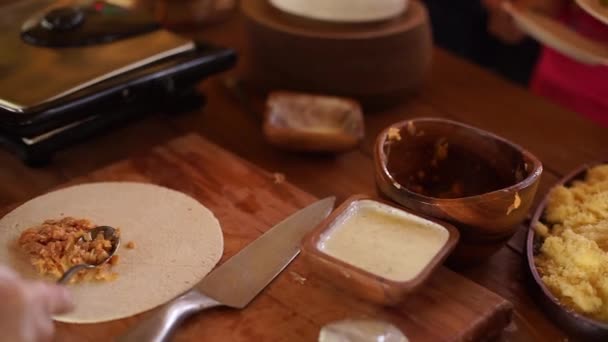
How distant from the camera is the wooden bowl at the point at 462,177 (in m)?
0.73

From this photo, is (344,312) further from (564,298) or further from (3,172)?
(3,172)

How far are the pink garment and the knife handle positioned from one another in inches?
31.5

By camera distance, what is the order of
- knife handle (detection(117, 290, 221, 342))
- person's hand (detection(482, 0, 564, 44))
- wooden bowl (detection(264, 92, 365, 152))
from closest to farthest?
knife handle (detection(117, 290, 221, 342)) → wooden bowl (detection(264, 92, 365, 152)) → person's hand (detection(482, 0, 564, 44))

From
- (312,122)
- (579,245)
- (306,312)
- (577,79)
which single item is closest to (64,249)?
(306,312)

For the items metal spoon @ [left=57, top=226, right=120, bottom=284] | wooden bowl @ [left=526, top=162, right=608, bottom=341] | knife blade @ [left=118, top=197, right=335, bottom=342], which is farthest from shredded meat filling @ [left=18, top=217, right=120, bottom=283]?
wooden bowl @ [left=526, top=162, right=608, bottom=341]

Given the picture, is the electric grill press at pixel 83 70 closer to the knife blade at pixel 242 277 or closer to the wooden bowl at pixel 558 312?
the knife blade at pixel 242 277

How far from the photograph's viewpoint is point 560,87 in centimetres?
128

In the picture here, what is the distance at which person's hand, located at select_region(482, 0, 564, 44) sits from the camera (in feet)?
3.85

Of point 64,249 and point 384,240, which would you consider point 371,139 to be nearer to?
point 384,240

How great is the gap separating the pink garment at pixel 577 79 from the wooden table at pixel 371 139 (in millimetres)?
107

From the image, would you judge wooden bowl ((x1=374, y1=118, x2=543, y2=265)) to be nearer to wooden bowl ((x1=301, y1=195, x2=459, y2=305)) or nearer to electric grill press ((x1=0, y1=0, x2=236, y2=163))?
wooden bowl ((x1=301, y1=195, x2=459, y2=305))

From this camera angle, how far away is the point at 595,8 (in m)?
0.88

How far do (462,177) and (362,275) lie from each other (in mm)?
256

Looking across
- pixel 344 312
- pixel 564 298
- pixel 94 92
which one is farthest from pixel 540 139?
pixel 94 92
